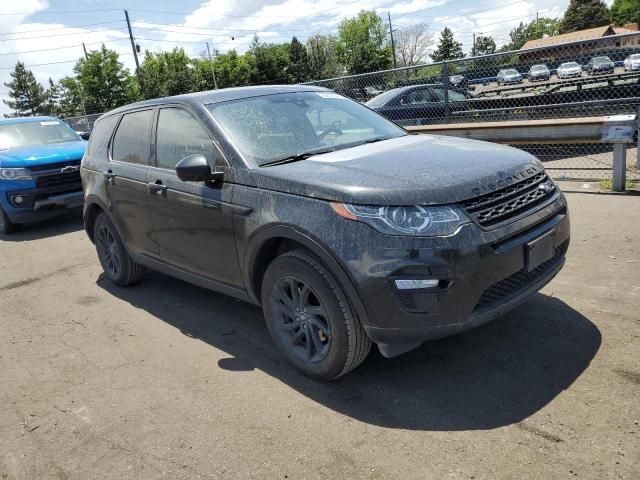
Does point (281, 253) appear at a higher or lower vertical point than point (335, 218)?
lower

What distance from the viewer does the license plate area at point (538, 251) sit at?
3074 mm

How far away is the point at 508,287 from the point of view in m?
3.07

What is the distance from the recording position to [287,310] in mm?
3434

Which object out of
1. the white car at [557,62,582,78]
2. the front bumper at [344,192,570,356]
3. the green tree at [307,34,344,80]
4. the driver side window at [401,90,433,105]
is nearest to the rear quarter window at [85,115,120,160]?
the front bumper at [344,192,570,356]

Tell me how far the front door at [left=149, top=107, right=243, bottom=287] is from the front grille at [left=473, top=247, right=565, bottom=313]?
162cm

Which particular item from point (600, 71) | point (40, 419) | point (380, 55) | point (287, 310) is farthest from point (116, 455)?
point (380, 55)

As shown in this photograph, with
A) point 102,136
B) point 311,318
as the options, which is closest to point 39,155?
point 102,136

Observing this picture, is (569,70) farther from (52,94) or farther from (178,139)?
(52,94)

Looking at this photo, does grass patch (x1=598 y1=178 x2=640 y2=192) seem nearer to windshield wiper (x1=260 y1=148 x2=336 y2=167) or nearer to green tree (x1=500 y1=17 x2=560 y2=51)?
windshield wiper (x1=260 y1=148 x2=336 y2=167)

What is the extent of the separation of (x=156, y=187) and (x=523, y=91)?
10956 mm

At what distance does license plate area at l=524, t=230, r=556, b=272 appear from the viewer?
3074 millimetres

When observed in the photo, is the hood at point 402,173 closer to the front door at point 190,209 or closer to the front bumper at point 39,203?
the front door at point 190,209

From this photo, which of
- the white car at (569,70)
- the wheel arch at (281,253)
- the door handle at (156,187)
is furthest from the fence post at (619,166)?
the white car at (569,70)

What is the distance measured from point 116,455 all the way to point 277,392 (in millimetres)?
940
